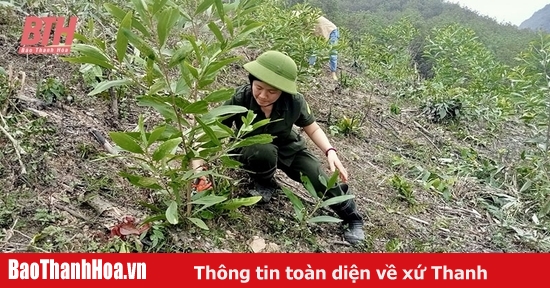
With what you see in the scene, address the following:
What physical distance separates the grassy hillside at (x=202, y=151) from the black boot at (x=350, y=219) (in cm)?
6

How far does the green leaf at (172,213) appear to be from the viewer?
1.79 m

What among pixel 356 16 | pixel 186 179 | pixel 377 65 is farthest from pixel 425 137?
pixel 356 16

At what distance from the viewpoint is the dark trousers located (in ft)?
7.47

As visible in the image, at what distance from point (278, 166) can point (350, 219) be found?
19.0 inches

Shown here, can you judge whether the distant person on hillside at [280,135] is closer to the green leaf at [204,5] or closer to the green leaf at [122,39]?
the green leaf at [204,5]

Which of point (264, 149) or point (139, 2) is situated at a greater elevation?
point (139, 2)

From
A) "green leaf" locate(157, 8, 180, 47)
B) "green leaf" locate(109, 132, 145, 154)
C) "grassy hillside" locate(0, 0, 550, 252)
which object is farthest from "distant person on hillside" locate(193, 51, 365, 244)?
"green leaf" locate(157, 8, 180, 47)

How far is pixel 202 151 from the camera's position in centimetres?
187

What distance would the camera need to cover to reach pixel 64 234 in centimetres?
190

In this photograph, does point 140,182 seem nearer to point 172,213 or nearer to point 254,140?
point 172,213

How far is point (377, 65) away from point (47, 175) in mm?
6107

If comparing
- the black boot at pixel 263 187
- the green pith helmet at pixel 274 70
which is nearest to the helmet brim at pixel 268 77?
the green pith helmet at pixel 274 70

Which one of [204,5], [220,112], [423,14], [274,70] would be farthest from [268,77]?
[423,14]

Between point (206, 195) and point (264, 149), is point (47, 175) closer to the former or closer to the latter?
point (206, 195)
